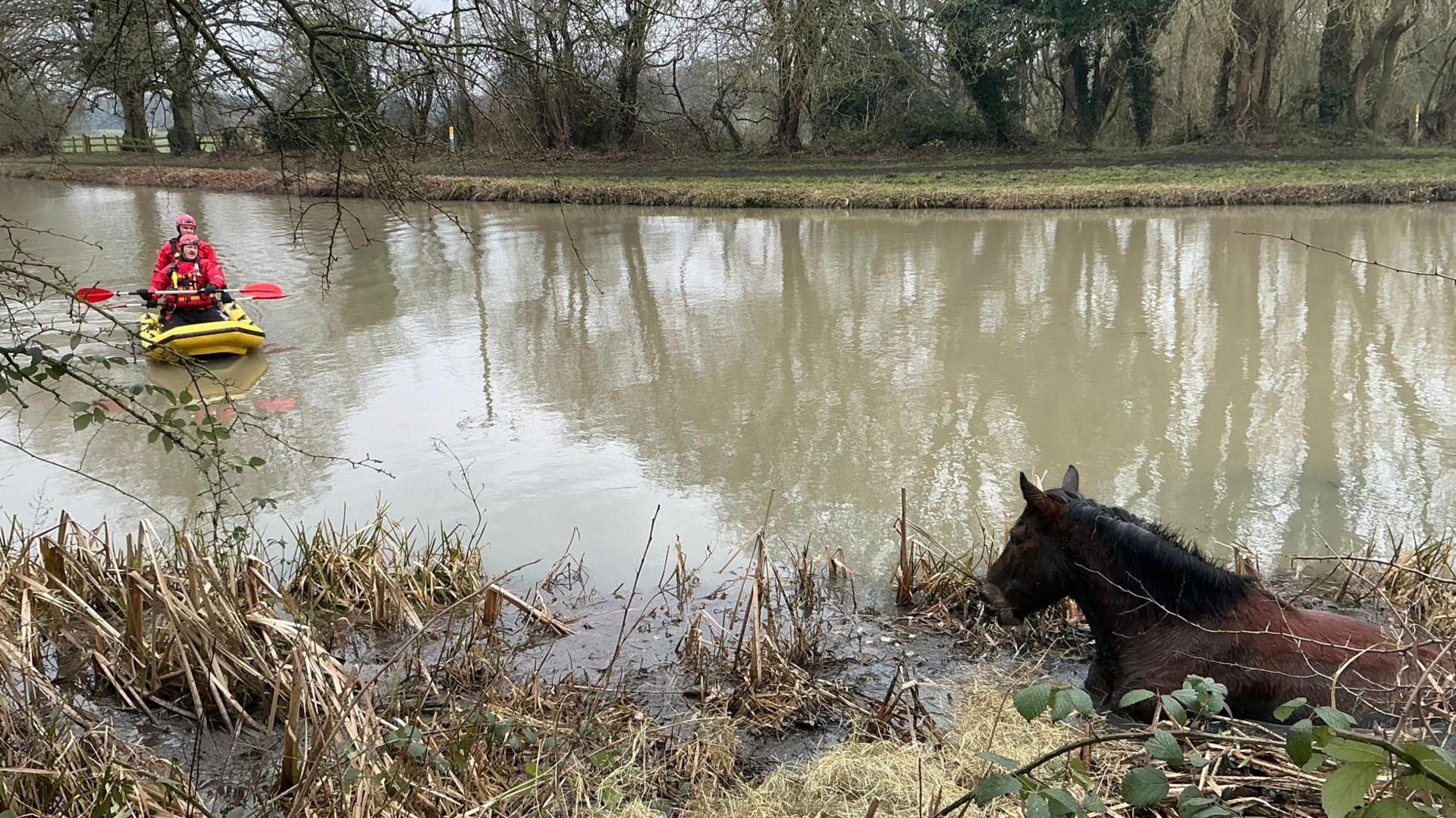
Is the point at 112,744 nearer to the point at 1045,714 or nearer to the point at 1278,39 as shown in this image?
the point at 1045,714

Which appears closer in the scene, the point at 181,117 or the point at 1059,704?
the point at 1059,704

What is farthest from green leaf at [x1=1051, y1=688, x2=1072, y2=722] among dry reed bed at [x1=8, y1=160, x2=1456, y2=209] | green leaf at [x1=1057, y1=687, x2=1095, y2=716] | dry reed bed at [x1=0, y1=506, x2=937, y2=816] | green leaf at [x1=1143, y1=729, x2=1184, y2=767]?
dry reed bed at [x1=8, y1=160, x2=1456, y2=209]

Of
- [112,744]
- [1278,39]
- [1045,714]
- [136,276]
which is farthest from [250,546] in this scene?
[1278,39]

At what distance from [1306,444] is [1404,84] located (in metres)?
32.2

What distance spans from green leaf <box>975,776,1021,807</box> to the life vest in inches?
427

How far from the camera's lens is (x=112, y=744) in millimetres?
2904

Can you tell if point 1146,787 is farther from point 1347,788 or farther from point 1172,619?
point 1172,619

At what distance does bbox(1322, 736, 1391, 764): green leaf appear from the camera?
4.66ft

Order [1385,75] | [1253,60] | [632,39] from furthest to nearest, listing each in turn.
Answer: [1253,60] → [1385,75] → [632,39]

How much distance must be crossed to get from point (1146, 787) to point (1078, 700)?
23 cm

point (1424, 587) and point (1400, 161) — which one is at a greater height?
point (1400, 161)

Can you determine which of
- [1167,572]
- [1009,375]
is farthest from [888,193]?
[1167,572]

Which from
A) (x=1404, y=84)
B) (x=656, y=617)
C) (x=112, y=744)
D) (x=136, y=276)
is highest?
(x=1404, y=84)

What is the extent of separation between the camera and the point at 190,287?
1078 centimetres
